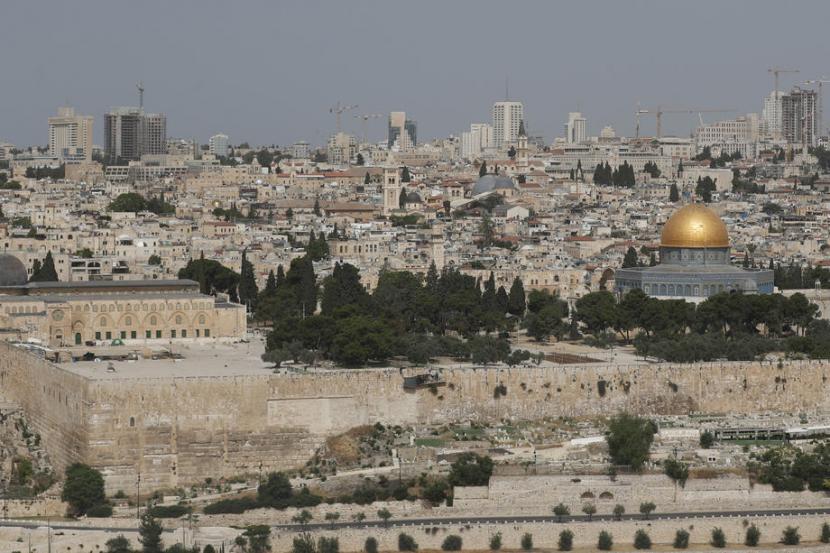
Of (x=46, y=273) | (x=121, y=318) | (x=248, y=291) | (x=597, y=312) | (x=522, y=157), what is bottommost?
(x=121, y=318)

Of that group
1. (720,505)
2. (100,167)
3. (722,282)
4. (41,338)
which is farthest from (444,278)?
(100,167)

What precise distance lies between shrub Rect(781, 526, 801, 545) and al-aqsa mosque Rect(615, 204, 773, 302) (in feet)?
72.5

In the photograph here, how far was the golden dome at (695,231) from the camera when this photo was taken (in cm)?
6531

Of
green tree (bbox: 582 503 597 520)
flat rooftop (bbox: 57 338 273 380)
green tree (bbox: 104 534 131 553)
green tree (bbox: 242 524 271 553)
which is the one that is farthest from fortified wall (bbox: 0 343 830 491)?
green tree (bbox: 582 503 597 520)

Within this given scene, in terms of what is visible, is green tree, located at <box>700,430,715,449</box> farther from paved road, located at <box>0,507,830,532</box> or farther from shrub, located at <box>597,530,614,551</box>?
shrub, located at <box>597,530,614,551</box>

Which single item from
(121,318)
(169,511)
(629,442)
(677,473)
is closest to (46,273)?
(121,318)

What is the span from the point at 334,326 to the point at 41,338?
7.89m

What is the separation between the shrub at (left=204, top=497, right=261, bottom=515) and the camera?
4222 cm

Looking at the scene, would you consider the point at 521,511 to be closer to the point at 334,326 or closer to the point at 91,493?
the point at 91,493

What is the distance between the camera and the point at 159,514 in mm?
41938

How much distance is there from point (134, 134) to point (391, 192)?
83.4 meters

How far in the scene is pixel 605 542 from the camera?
41.0 m

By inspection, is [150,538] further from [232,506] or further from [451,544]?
[451,544]

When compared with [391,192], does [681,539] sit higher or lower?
lower
